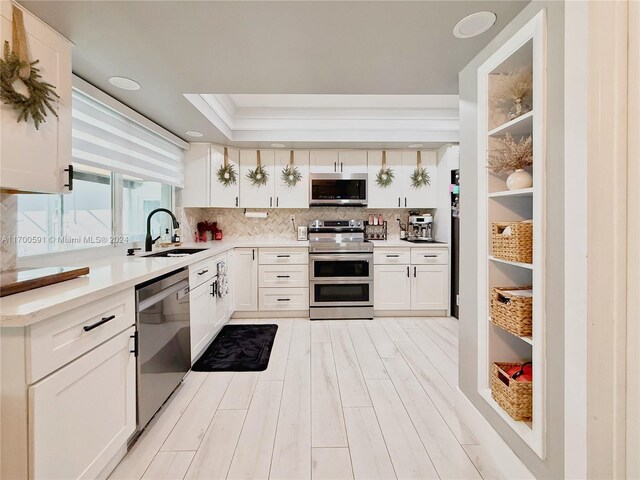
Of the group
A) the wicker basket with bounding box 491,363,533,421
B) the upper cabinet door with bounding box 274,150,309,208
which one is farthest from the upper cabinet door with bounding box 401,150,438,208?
the wicker basket with bounding box 491,363,533,421

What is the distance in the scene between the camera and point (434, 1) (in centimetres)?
136

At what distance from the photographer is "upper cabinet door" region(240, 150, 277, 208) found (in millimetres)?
4078

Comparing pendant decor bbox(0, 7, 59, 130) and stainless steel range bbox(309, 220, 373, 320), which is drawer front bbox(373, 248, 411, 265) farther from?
pendant decor bbox(0, 7, 59, 130)

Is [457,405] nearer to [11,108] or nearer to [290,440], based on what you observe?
[290,440]

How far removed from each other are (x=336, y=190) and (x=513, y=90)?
2.70m

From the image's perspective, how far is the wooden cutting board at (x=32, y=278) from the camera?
1.19 meters

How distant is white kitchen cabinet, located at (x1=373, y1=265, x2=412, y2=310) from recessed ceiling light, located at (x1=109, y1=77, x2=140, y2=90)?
3.04m

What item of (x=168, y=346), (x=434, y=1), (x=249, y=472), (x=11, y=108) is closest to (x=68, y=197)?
(x=11, y=108)

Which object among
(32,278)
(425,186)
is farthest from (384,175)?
(32,278)

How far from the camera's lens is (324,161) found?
410cm

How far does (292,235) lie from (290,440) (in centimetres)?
301

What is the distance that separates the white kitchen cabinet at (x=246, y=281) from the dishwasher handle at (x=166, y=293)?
155 cm

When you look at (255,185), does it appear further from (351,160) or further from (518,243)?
(518,243)

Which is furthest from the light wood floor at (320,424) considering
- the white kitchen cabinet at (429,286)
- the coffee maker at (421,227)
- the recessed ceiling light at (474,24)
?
the recessed ceiling light at (474,24)
